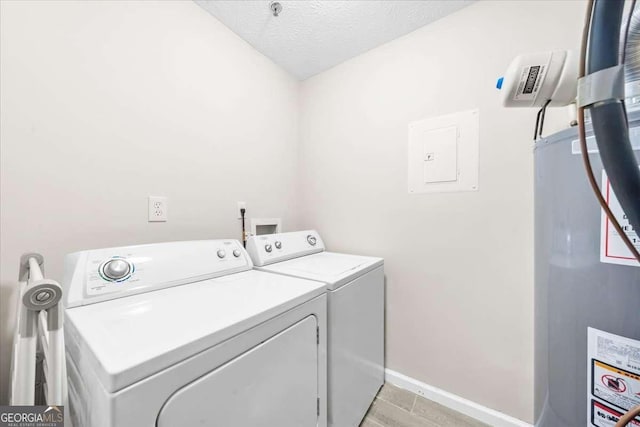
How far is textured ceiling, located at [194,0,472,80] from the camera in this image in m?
1.37

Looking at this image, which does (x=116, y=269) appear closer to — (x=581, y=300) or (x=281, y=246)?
(x=281, y=246)

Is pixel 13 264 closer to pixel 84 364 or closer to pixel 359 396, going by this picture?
pixel 84 364

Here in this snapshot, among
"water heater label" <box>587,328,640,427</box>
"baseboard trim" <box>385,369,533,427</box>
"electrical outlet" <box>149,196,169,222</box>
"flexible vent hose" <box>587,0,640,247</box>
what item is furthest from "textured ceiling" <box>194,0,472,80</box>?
"baseboard trim" <box>385,369,533,427</box>

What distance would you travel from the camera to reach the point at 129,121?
1.16 meters

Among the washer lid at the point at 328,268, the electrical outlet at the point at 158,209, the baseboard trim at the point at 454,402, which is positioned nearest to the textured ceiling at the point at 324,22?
the electrical outlet at the point at 158,209

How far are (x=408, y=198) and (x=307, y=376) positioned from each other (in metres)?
1.18

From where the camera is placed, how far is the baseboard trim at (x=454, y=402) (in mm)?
1256

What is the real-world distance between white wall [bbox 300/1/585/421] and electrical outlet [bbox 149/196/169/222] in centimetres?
115

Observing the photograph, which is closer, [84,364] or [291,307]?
[84,364]

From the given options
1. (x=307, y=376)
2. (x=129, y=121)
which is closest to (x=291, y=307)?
(x=307, y=376)

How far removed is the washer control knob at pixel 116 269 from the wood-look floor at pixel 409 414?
1.42 meters
